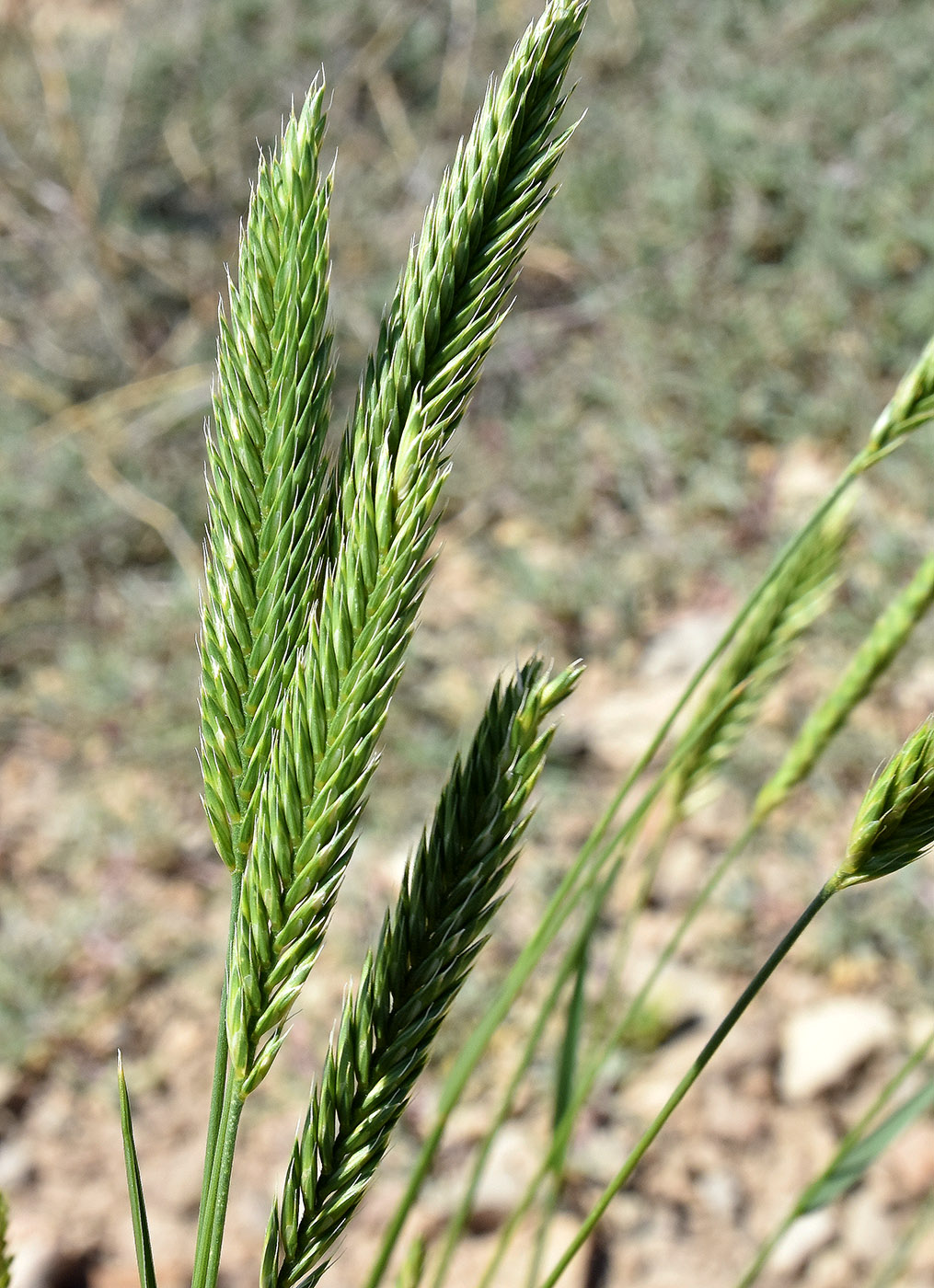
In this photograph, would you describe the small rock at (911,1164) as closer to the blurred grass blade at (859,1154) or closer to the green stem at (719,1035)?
the blurred grass blade at (859,1154)

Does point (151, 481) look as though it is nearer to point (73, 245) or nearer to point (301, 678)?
point (73, 245)

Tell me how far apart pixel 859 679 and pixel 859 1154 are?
0.39 metres

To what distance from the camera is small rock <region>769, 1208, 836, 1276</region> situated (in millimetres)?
1853

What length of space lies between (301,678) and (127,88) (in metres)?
4.18

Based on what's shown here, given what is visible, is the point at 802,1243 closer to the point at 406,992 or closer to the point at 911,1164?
the point at 911,1164

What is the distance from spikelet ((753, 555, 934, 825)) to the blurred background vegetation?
1.19 metres

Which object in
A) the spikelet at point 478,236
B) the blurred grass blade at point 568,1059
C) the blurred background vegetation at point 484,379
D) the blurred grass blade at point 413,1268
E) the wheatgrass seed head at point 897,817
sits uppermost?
the blurred background vegetation at point 484,379

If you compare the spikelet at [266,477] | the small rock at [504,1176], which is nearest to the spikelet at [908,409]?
the spikelet at [266,477]

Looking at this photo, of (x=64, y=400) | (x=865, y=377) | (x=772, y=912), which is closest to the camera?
(x=772, y=912)

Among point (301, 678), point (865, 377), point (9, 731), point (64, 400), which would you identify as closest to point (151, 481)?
point (64, 400)

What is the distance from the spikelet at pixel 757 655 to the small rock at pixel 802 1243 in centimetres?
113

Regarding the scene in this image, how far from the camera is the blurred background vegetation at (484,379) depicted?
2.65m

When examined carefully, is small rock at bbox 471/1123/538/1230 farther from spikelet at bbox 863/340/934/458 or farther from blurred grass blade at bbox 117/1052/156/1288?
spikelet at bbox 863/340/934/458

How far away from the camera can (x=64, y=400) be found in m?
3.58
